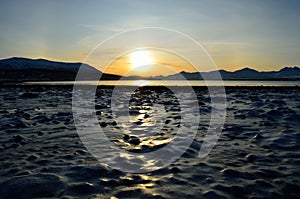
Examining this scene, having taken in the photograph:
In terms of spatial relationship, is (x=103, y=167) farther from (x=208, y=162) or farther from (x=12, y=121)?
(x=12, y=121)

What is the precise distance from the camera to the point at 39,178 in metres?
6.12

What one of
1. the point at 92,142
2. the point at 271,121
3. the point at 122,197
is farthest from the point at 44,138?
the point at 271,121

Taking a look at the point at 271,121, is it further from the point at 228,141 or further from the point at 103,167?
the point at 103,167

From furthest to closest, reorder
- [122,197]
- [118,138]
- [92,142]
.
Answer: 1. [118,138]
2. [92,142]
3. [122,197]

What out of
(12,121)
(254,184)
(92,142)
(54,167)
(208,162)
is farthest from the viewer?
(12,121)

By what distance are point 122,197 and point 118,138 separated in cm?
553

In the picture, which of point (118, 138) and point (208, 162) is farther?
point (118, 138)

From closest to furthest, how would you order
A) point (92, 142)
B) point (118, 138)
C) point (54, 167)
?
point (54, 167), point (92, 142), point (118, 138)

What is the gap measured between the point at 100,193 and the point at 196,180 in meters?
2.32

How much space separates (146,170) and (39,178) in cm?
268

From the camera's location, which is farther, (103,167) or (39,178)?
(103,167)

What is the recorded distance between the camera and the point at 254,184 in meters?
6.08

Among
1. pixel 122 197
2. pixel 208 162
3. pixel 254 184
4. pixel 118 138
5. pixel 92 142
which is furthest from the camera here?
pixel 118 138

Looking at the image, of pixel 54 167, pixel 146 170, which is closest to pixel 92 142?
pixel 54 167
